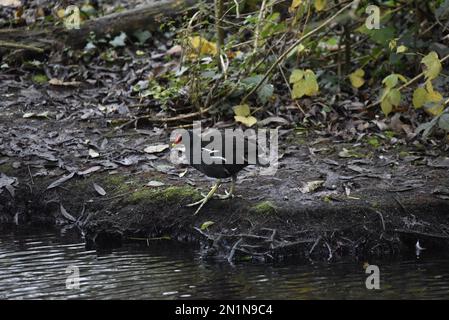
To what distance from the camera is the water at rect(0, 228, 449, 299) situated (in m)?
5.81

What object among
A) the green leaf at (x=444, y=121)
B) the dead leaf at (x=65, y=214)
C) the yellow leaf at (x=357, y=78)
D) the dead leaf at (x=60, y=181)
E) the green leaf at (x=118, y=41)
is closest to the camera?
the green leaf at (x=444, y=121)

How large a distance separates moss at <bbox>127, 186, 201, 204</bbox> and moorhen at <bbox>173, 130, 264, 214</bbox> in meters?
0.15

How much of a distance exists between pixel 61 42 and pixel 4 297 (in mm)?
5617

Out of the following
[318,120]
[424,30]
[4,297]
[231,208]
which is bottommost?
[4,297]

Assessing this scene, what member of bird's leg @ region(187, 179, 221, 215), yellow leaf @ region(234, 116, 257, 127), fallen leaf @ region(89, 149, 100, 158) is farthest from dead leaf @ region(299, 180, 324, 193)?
fallen leaf @ region(89, 149, 100, 158)

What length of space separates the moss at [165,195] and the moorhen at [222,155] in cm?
15

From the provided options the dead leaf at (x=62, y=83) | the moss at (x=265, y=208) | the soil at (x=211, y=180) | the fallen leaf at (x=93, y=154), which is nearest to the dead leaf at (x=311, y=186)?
the soil at (x=211, y=180)

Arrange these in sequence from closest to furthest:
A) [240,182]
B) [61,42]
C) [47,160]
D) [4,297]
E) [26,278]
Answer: [4,297] < [26,278] < [240,182] < [47,160] < [61,42]

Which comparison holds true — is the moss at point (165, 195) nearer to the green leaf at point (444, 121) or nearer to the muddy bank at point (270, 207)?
the muddy bank at point (270, 207)

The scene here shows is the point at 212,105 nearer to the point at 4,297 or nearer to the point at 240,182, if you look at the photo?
the point at 240,182

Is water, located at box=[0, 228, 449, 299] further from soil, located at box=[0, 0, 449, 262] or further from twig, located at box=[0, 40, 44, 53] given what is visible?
twig, located at box=[0, 40, 44, 53]

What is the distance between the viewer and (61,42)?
10781 mm

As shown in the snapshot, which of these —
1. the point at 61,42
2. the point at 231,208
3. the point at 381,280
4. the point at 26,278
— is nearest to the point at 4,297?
the point at 26,278

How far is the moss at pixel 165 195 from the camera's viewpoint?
23.8 feet
